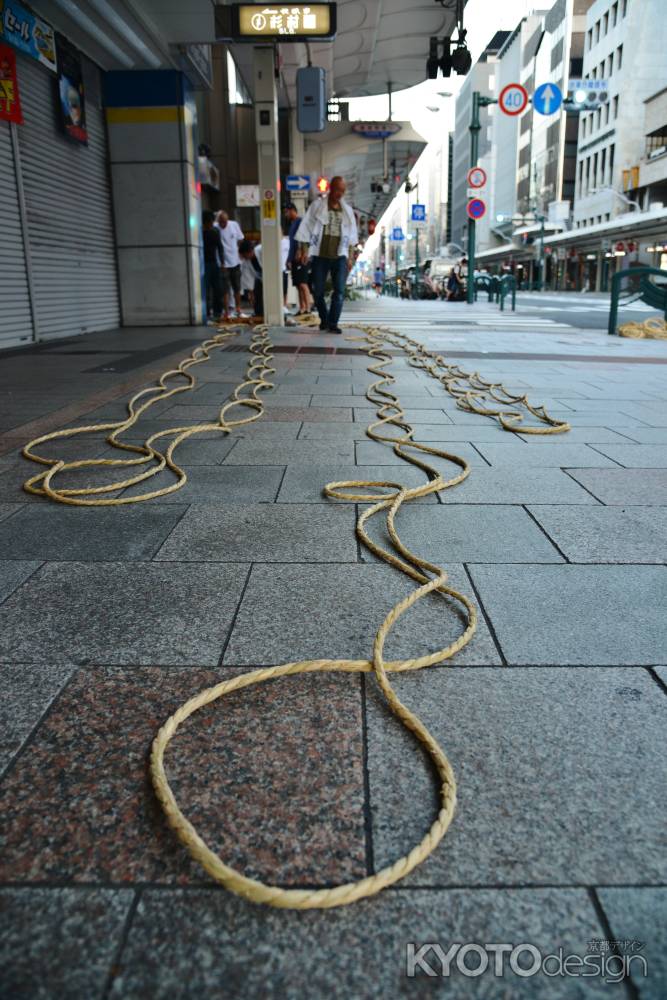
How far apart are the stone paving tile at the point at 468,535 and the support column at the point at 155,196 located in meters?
11.9

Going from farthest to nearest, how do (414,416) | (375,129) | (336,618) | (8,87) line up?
(375,129) → (8,87) → (414,416) → (336,618)

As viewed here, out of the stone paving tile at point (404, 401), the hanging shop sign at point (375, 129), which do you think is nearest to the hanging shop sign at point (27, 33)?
the stone paving tile at point (404, 401)

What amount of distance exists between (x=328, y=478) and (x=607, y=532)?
1377 millimetres

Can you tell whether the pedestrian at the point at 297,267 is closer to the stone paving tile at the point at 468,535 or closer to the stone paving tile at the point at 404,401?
the stone paving tile at the point at 404,401

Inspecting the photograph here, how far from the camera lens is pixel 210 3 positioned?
11.5 m

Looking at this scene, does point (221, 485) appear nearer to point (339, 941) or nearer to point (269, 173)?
point (339, 941)

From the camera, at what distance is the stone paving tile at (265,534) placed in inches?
111

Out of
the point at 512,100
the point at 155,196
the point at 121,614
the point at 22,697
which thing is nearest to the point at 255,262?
the point at 155,196

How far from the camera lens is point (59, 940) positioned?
120 cm

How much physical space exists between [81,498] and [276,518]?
3.10ft

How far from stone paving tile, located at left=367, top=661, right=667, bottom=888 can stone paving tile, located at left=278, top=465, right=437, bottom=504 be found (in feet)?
5.41

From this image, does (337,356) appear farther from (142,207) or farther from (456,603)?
(456,603)

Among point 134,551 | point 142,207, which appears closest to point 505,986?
point 134,551

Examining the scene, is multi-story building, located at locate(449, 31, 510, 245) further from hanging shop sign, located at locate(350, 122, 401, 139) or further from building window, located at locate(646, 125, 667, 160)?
hanging shop sign, located at locate(350, 122, 401, 139)
